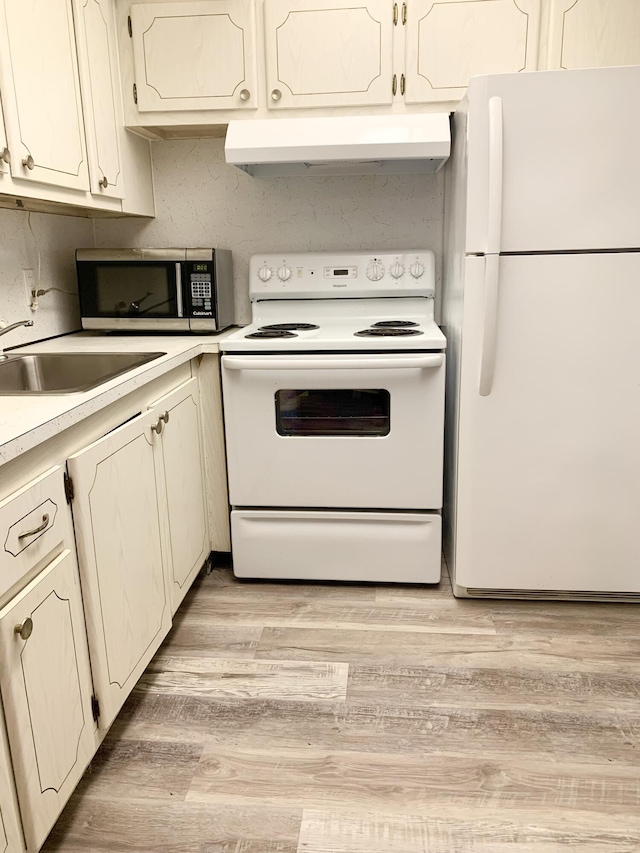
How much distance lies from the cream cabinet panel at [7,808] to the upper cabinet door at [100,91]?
64.8 inches

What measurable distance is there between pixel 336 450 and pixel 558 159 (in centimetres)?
110

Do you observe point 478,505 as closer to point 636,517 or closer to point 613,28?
point 636,517

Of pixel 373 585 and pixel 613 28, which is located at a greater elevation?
pixel 613 28

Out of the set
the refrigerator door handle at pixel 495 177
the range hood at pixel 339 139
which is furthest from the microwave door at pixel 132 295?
the refrigerator door handle at pixel 495 177

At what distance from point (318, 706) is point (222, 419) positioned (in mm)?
1015

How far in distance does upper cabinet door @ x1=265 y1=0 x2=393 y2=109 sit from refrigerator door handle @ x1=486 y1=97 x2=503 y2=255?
0.53 metres

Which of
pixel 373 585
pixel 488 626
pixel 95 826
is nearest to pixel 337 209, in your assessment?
pixel 373 585

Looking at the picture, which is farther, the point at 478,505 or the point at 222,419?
the point at 222,419

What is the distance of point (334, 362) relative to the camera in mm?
2137

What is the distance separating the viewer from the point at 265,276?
8.73 ft

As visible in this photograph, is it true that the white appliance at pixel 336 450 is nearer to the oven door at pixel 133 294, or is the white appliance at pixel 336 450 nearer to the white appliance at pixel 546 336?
the white appliance at pixel 546 336

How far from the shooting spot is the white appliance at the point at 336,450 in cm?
216

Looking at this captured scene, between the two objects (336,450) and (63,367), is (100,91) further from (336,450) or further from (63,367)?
(336,450)

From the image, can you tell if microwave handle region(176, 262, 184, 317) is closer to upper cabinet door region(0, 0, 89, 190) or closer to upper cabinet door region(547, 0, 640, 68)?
upper cabinet door region(0, 0, 89, 190)
